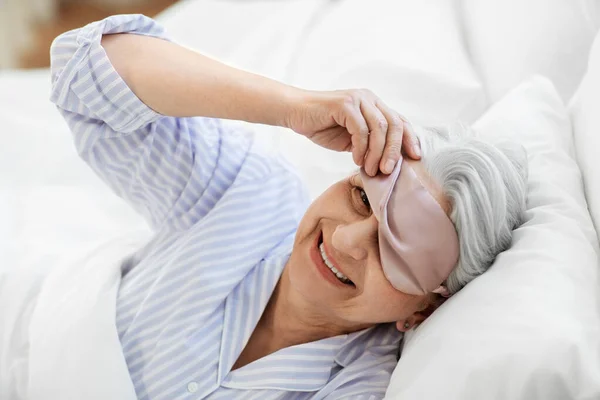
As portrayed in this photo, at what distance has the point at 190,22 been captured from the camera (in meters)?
2.26

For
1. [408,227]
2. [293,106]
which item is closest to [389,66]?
[293,106]

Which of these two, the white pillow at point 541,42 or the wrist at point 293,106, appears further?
the white pillow at point 541,42

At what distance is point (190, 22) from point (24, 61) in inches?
60.8

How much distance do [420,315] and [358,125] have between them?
36 cm

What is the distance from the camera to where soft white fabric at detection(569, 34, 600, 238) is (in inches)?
44.2

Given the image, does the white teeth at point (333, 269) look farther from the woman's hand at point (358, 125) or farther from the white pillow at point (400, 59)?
the white pillow at point (400, 59)

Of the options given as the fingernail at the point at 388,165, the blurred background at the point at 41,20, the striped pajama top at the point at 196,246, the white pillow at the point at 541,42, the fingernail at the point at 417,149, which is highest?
the white pillow at the point at 541,42

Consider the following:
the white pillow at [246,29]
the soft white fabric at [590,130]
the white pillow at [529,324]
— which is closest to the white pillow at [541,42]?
the soft white fabric at [590,130]

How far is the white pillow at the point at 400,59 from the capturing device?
1.58 metres

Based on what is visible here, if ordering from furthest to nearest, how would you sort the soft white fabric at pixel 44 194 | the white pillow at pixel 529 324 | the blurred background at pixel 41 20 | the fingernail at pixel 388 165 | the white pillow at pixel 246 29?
the blurred background at pixel 41 20, the white pillow at pixel 246 29, the soft white fabric at pixel 44 194, the fingernail at pixel 388 165, the white pillow at pixel 529 324

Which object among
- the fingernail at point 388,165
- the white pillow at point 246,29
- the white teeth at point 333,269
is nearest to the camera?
the fingernail at point 388,165

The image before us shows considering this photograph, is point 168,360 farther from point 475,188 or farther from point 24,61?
point 24,61

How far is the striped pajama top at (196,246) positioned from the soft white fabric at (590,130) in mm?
409

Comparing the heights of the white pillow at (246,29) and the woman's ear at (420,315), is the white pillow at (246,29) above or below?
above
